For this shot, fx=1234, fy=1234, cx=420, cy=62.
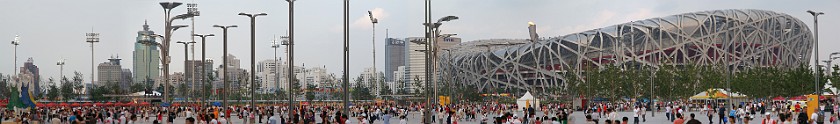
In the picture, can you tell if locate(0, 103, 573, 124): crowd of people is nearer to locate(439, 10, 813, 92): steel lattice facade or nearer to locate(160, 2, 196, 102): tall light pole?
locate(160, 2, 196, 102): tall light pole

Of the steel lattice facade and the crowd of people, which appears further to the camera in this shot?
the steel lattice facade

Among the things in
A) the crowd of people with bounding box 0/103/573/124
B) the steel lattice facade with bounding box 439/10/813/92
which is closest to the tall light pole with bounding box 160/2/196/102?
the crowd of people with bounding box 0/103/573/124

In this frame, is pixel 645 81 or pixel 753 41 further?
pixel 753 41

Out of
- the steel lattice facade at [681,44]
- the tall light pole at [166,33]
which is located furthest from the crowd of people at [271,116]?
the steel lattice facade at [681,44]

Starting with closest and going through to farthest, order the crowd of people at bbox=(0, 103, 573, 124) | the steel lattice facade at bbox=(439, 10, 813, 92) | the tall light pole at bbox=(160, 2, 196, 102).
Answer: the crowd of people at bbox=(0, 103, 573, 124) < the tall light pole at bbox=(160, 2, 196, 102) < the steel lattice facade at bbox=(439, 10, 813, 92)

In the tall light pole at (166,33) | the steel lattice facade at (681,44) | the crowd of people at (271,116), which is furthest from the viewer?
the steel lattice facade at (681,44)

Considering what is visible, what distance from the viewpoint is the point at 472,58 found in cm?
16438

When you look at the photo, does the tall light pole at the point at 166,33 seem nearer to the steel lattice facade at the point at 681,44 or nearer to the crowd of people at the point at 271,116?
the crowd of people at the point at 271,116

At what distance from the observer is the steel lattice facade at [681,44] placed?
14388cm

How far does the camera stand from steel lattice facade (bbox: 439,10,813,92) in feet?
472

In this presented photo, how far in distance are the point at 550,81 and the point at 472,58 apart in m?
15.1

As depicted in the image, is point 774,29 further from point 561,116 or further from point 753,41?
point 561,116

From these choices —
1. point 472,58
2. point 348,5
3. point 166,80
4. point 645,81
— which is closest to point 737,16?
point 472,58

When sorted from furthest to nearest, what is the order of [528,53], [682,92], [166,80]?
[528,53]
[682,92]
[166,80]
